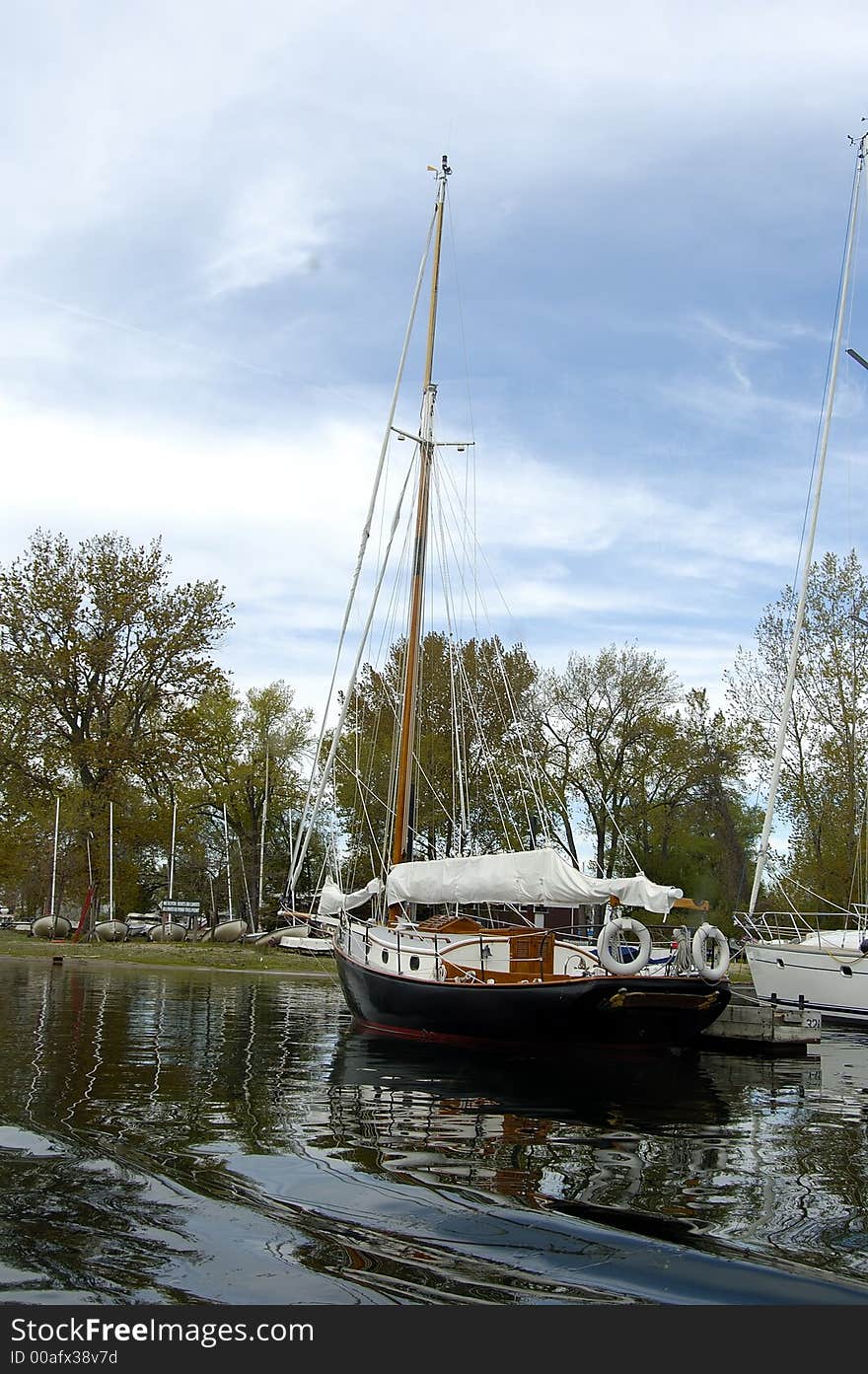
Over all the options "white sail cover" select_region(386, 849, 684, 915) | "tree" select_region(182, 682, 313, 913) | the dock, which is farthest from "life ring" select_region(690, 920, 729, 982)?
"tree" select_region(182, 682, 313, 913)

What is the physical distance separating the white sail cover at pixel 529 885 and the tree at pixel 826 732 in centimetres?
2253

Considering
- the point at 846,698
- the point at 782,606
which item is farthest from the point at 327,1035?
the point at 782,606

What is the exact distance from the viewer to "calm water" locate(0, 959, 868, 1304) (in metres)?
7.74

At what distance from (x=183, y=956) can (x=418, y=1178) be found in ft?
136

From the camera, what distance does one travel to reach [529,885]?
77.2ft

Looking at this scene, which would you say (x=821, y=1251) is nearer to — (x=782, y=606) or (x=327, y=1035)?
(x=327, y=1035)

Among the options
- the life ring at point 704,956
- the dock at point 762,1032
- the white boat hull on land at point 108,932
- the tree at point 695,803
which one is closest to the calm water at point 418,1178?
the dock at point 762,1032

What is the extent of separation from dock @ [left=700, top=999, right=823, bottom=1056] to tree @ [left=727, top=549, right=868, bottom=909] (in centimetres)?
1926

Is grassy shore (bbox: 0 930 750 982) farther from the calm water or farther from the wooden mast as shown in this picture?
the calm water

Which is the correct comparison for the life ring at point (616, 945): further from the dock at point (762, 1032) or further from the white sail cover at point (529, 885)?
the dock at point (762, 1032)

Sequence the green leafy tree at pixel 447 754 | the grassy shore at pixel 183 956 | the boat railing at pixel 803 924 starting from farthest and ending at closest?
the green leafy tree at pixel 447 754 < the grassy shore at pixel 183 956 < the boat railing at pixel 803 924

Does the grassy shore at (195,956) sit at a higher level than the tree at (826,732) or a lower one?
lower

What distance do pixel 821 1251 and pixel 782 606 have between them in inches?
1681

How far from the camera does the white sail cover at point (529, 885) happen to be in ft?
74.8
